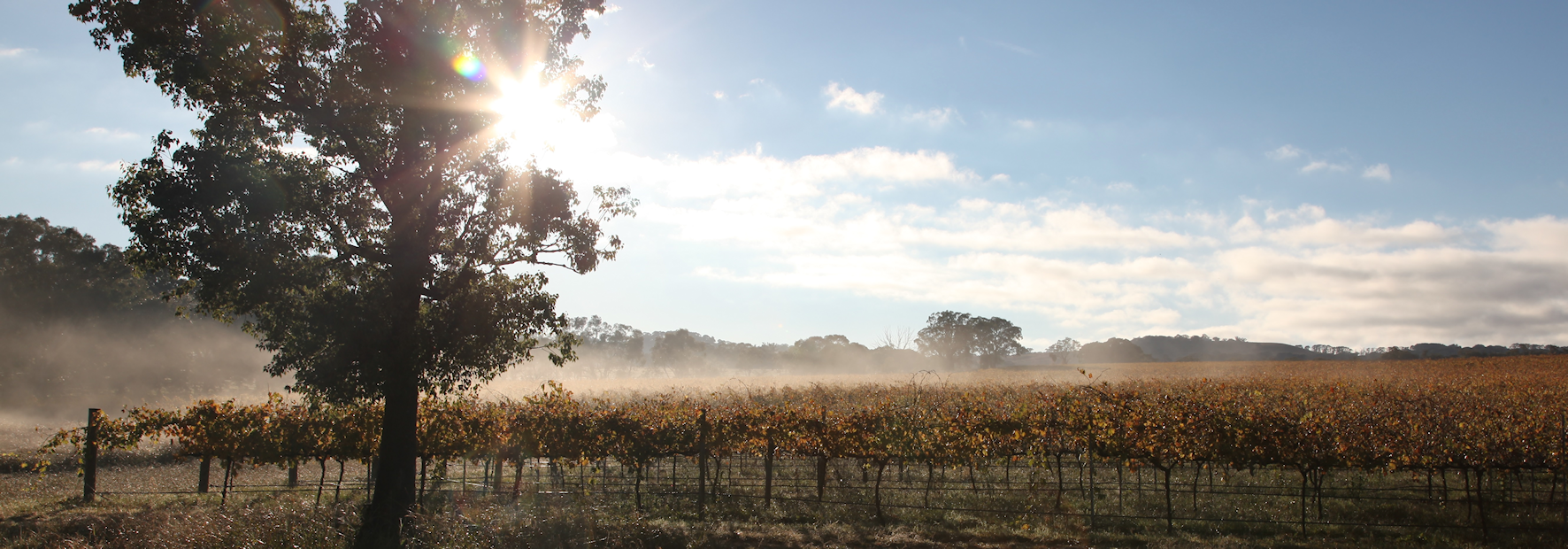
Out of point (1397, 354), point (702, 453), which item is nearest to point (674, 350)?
point (1397, 354)

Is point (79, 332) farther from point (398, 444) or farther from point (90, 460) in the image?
point (398, 444)

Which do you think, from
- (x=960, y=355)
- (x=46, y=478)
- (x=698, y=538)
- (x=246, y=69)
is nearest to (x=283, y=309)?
(x=246, y=69)

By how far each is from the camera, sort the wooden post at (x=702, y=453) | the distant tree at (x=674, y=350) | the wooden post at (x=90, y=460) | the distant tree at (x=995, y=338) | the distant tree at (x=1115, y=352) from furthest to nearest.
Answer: the distant tree at (x=674, y=350), the distant tree at (x=995, y=338), the distant tree at (x=1115, y=352), the wooden post at (x=90, y=460), the wooden post at (x=702, y=453)

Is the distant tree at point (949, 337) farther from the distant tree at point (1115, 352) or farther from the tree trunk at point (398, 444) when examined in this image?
the tree trunk at point (398, 444)

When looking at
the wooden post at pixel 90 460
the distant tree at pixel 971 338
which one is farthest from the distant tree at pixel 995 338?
the wooden post at pixel 90 460

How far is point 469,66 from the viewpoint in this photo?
1315 centimetres

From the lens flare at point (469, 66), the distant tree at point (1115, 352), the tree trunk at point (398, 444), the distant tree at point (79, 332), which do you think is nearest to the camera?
the tree trunk at point (398, 444)

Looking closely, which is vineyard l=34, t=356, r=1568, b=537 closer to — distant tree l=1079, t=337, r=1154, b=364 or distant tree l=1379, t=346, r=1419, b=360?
distant tree l=1379, t=346, r=1419, b=360

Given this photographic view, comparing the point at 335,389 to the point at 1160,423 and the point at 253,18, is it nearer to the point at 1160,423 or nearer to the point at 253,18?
the point at 253,18

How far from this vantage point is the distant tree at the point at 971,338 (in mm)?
95812

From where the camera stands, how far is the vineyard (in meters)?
12.4

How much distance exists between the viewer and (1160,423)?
43.0 feet

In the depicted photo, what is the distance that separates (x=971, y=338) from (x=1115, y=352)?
1737cm

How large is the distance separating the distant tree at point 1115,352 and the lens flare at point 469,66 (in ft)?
247
